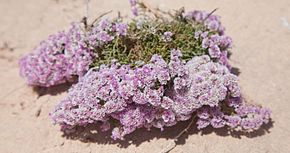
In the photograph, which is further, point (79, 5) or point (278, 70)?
point (79, 5)

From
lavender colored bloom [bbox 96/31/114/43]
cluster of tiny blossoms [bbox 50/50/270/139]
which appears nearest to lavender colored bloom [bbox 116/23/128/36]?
lavender colored bloom [bbox 96/31/114/43]

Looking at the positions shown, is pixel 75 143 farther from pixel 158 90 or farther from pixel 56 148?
pixel 158 90

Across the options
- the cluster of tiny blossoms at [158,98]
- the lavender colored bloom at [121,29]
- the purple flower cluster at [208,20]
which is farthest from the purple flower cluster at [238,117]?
the lavender colored bloom at [121,29]

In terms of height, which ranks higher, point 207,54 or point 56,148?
point 207,54

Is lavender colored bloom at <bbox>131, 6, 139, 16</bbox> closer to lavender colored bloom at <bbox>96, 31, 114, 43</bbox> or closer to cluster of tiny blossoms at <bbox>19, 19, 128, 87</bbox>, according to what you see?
cluster of tiny blossoms at <bbox>19, 19, 128, 87</bbox>

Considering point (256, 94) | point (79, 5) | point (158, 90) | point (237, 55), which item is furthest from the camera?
point (79, 5)

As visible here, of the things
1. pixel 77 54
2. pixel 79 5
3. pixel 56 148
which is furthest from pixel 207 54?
pixel 79 5

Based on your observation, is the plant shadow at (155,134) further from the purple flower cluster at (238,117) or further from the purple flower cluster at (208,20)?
the purple flower cluster at (208,20)
